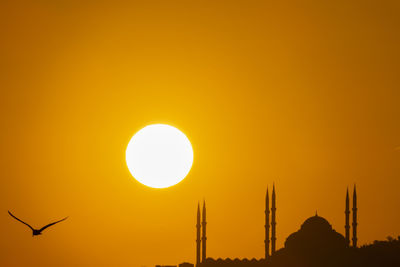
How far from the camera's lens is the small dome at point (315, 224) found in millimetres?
59675

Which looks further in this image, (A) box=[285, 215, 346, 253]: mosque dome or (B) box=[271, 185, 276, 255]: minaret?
(B) box=[271, 185, 276, 255]: minaret

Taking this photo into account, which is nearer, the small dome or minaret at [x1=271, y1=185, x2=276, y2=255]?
the small dome

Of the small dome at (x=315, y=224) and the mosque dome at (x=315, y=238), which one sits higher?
the small dome at (x=315, y=224)

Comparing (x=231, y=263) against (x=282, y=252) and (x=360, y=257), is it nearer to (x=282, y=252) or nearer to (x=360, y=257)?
Result: (x=282, y=252)

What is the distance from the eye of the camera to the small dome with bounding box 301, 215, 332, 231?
5967 centimetres

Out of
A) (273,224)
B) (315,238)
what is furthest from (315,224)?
(273,224)

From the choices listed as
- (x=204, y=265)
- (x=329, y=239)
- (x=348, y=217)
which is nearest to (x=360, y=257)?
(x=329, y=239)

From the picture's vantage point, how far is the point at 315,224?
59688 mm

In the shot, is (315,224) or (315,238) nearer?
(315,238)

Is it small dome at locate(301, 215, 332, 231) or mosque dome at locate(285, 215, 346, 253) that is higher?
small dome at locate(301, 215, 332, 231)

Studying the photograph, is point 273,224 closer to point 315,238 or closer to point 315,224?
point 315,224

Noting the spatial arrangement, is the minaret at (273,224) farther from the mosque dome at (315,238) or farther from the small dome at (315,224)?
the small dome at (315,224)

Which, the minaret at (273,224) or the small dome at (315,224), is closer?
the small dome at (315,224)

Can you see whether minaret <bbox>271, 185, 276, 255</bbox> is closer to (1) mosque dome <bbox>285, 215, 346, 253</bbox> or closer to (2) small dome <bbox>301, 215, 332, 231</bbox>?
(1) mosque dome <bbox>285, 215, 346, 253</bbox>
